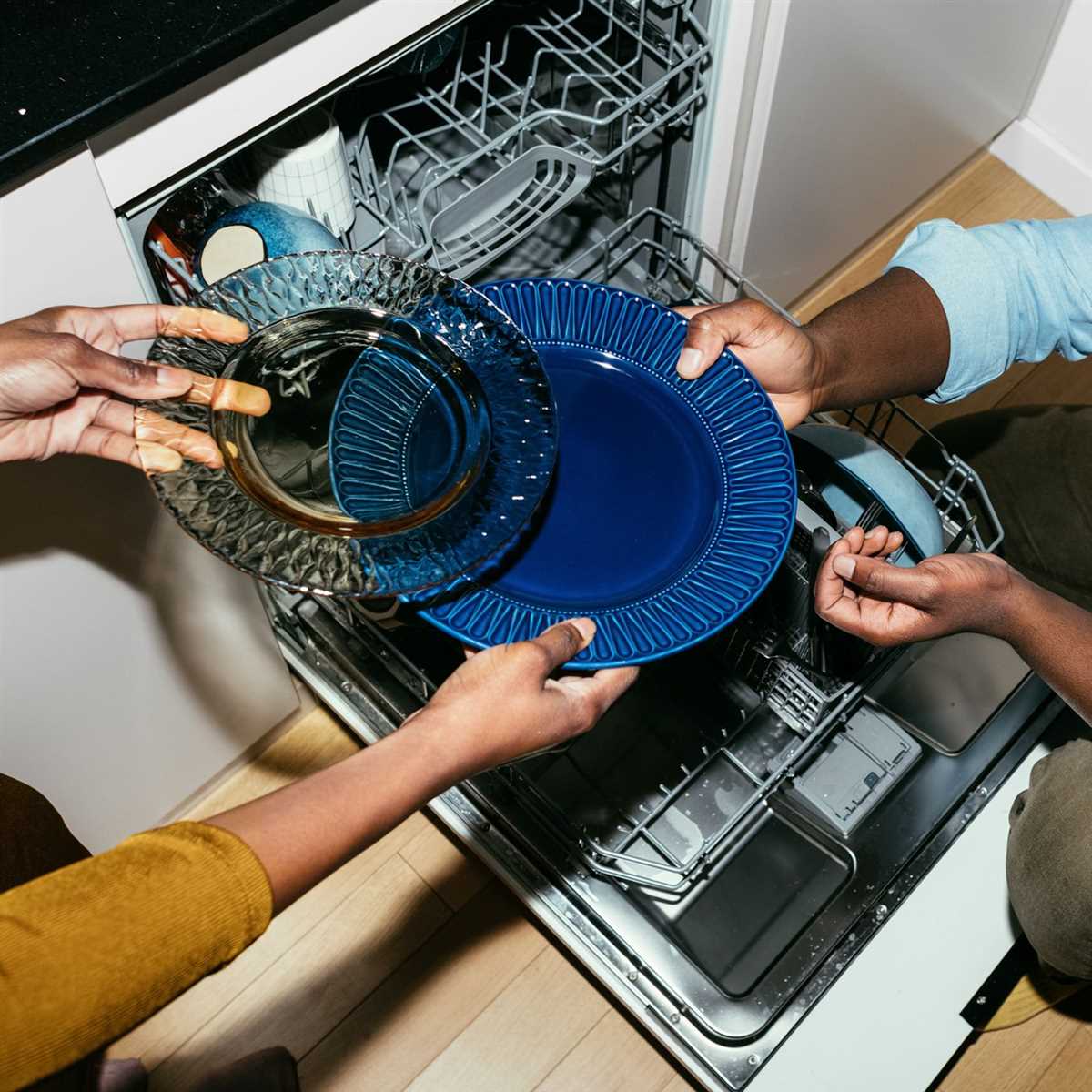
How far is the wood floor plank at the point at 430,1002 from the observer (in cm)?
121

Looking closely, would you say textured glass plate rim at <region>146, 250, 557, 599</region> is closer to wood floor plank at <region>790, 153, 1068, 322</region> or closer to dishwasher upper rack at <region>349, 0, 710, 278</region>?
dishwasher upper rack at <region>349, 0, 710, 278</region>

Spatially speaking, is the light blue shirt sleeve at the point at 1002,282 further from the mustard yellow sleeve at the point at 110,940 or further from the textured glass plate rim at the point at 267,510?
the mustard yellow sleeve at the point at 110,940

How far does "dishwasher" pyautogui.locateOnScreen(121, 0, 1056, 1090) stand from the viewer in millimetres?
928

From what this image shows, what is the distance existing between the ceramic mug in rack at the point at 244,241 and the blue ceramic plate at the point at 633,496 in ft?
0.53

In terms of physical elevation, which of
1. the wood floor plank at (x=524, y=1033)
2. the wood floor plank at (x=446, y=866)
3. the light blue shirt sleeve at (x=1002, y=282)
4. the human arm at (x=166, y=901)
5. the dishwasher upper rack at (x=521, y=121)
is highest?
the dishwasher upper rack at (x=521, y=121)

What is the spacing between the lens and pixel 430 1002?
4.08 ft

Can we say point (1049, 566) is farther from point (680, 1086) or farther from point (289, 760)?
point (289, 760)

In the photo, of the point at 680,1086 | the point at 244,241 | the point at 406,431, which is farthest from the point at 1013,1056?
the point at 244,241

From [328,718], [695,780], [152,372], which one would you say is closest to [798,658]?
[695,780]

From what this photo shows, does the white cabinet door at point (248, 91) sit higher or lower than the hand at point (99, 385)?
higher

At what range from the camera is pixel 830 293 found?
167 cm

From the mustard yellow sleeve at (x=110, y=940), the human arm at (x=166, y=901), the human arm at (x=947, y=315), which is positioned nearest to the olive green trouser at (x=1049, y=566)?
the human arm at (x=947, y=315)

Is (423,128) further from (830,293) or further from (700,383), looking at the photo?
(830,293)

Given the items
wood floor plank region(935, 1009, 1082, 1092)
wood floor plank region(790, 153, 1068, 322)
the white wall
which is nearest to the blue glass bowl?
wood floor plank region(935, 1009, 1082, 1092)
